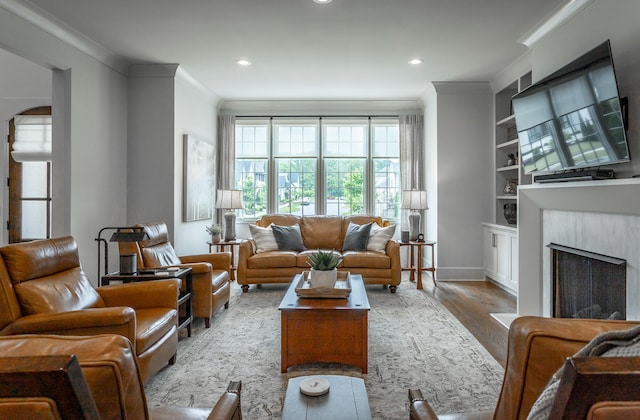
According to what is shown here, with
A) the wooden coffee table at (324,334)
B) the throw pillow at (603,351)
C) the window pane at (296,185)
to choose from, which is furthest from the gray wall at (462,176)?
the throw pillow at (603,351)

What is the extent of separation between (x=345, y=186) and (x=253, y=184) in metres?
1.53

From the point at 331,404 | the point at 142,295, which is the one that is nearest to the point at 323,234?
the point at 142,295

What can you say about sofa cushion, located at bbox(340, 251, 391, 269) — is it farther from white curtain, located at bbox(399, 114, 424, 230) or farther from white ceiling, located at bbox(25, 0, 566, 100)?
white ceiling, located at bbox(25, 0, 566, 100)

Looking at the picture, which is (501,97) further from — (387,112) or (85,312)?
(85,312)

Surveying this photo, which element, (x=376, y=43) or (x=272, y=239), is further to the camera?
(x=272, y=239)

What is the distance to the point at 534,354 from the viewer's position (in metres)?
1.12

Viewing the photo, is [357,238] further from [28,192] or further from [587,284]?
[28,192]

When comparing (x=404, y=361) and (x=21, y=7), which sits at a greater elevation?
(x=21, y=7)

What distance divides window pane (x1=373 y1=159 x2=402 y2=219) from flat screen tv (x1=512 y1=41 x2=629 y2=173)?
3218 mm

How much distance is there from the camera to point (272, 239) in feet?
18.5

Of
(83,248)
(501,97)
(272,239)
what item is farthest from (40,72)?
(501,97)

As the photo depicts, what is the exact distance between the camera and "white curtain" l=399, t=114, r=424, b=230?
22.0ft

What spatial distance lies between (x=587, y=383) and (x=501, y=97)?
5.74 meters

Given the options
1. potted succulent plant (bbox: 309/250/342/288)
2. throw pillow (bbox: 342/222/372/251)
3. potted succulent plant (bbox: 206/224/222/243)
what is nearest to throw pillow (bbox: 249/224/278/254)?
potted succulent plant (bbox: 206/224/222/243)
